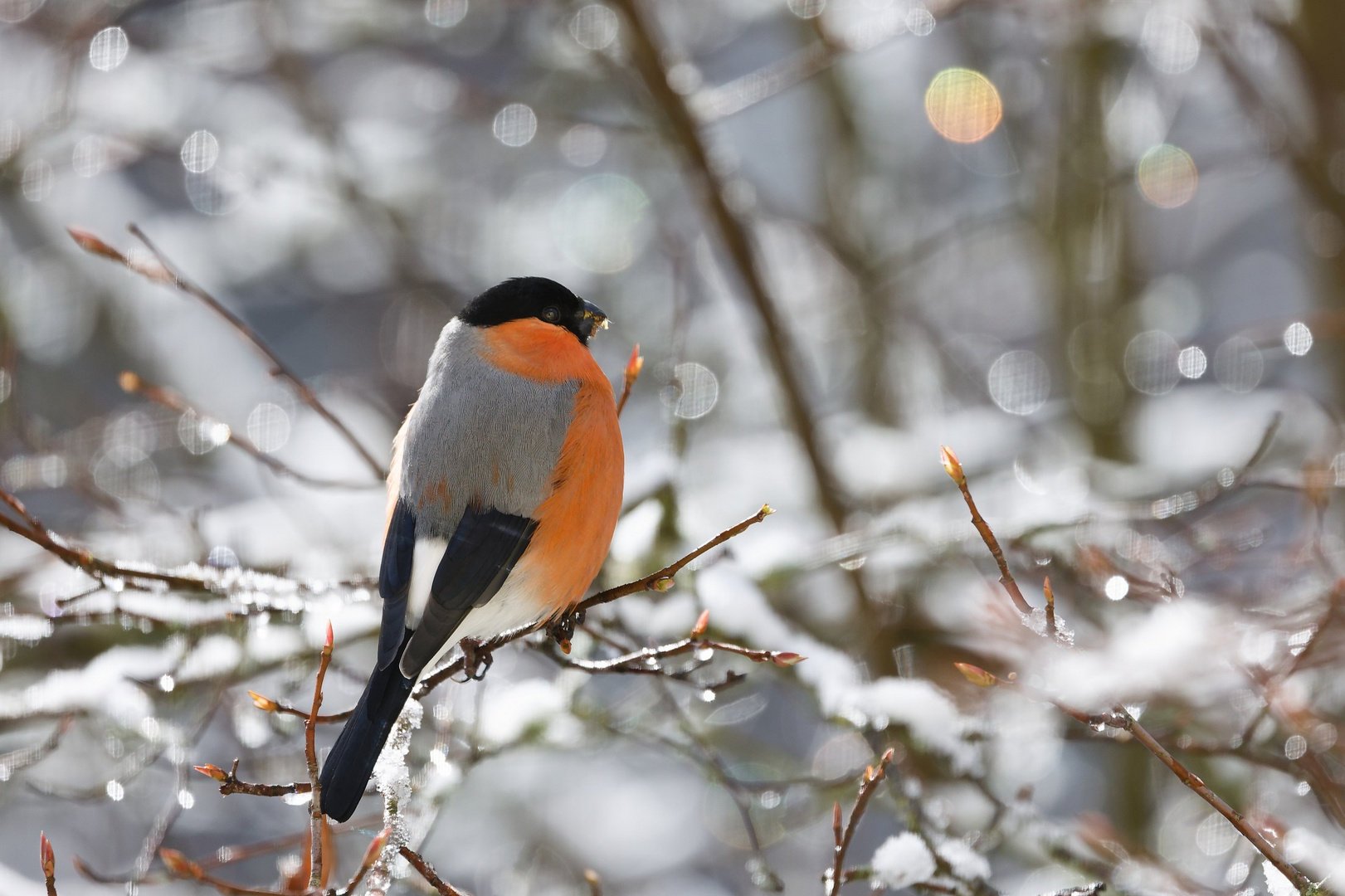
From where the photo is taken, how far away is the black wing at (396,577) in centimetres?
200

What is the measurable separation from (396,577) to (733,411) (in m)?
3.21

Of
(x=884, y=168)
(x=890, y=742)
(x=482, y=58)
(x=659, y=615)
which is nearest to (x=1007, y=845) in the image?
(x=890, y=742)

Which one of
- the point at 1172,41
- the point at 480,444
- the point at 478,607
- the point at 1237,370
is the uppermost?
the point at 480,444

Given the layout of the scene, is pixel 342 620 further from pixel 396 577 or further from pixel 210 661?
pixel 396 577

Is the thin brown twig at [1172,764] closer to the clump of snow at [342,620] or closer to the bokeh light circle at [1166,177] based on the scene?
the clump of snow at [342,620]

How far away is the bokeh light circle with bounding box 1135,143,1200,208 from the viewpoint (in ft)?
15.0

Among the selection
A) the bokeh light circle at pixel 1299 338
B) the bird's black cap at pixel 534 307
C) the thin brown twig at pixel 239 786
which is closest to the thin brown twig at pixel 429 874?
the thin brown twig at pixel 239 786

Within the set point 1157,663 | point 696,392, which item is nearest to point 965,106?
point 696,392

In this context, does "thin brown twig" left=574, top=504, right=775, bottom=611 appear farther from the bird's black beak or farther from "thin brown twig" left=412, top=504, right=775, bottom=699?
the bird's black beak

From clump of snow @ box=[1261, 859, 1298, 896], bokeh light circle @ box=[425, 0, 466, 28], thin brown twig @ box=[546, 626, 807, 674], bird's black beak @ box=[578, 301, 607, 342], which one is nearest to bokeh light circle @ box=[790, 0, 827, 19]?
bokeh light circle @ box=[425, 0, 466, 28]

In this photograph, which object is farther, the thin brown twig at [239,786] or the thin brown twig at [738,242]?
the thin brown twig at [738,242]

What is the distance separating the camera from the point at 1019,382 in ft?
16.3

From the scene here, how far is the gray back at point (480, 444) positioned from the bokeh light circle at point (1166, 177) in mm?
3256

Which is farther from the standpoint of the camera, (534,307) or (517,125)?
(517,125)
